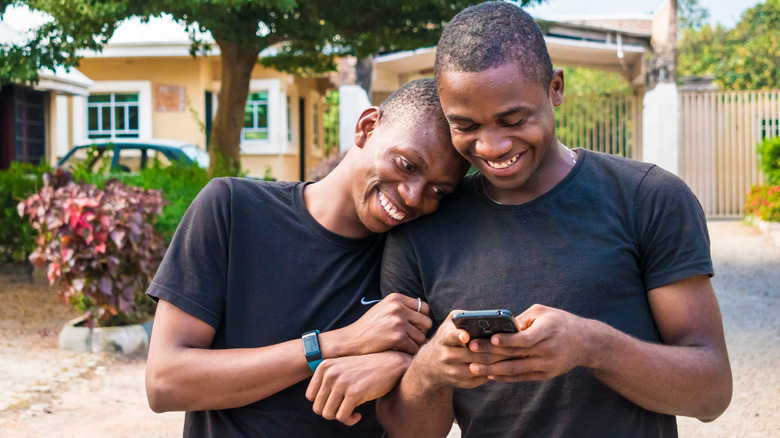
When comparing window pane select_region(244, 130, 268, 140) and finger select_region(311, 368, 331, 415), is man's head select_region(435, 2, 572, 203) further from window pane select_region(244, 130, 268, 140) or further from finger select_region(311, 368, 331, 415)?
window pane select_region(244, 130, 268, 140)

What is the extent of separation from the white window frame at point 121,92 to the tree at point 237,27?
774 centimetres

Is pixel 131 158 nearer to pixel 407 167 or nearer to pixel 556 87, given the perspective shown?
pixel 407 167

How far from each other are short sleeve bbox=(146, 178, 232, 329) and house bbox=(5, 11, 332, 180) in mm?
15726

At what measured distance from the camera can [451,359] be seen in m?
1.77

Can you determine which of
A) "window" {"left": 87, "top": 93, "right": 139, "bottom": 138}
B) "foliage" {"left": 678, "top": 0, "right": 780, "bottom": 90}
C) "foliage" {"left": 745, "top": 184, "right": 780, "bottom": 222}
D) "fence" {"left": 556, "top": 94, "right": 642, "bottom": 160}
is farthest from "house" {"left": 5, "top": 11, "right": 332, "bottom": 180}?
"foliage" {"left": 678, "top": 0, "right": 780, "bottom": 90}

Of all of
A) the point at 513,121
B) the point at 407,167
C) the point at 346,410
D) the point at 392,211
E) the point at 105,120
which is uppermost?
the point at 105,120

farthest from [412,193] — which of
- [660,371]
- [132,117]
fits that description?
[132,117]

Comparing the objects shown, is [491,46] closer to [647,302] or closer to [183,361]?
[647,302]

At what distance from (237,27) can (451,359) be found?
7.70 m

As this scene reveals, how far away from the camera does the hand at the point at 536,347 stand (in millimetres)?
1647

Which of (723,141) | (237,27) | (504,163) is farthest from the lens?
(723,141)

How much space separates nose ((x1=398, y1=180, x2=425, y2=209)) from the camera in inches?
85.2

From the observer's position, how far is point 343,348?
2.12m

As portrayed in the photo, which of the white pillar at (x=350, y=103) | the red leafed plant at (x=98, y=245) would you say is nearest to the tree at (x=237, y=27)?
the red leafed plant at (x=98, y=245)
